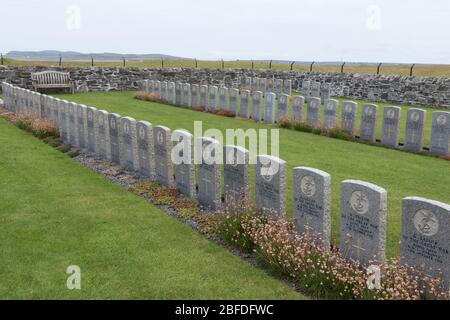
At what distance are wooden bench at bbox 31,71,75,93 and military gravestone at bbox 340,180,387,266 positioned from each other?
79.7ft

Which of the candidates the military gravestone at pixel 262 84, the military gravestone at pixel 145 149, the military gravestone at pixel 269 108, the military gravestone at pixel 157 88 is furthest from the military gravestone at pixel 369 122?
the military gravestone at pixel 262 84

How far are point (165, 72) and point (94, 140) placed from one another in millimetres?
20861

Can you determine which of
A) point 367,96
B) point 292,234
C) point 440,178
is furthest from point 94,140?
point 367,96

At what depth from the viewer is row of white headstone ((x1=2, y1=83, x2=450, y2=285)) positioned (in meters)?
5.09

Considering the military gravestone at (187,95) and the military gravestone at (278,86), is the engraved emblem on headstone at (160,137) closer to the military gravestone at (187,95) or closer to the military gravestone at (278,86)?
the military gravestone at (187,95)

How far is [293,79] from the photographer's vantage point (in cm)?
3234

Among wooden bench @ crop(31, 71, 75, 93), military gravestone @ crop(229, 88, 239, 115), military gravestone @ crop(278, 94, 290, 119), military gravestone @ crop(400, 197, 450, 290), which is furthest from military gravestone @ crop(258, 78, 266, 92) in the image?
military gravestone @ crop(400, 197, 450, 290)

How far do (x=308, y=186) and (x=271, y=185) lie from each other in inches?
29.0

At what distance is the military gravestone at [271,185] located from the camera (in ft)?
21.8

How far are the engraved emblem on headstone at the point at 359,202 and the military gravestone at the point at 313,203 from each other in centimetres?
37

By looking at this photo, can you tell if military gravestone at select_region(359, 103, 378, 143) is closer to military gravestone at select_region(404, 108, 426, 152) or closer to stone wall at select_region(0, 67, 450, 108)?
military gravestone at select_region(404, 108, 426, 152)

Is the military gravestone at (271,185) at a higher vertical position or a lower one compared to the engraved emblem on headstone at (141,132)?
lower
